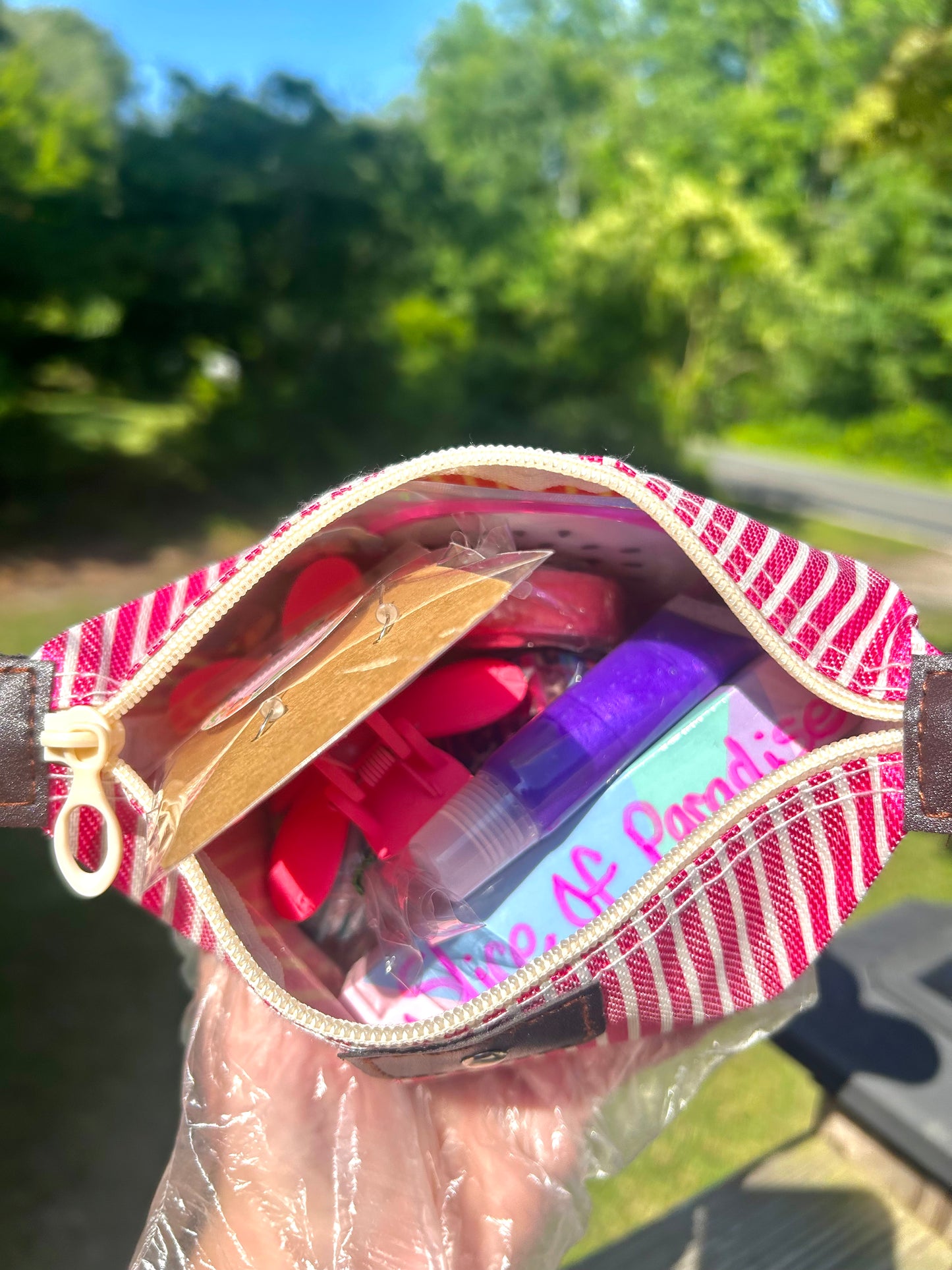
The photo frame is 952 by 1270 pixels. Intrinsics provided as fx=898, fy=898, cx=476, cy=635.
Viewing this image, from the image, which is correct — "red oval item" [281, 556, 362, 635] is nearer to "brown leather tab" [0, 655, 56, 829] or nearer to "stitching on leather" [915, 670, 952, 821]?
"brown leather tab" [0, 655, 56, 829]

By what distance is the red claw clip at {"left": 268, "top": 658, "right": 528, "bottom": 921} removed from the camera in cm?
59

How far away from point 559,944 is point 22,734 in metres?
0.34

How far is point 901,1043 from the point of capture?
0.82m

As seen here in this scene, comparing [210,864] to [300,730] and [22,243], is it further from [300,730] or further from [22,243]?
[22,243]

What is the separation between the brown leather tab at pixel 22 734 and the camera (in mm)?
528

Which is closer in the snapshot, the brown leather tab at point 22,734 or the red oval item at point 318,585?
the brown leather tab at point 22,734

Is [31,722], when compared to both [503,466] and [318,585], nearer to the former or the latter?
[318,585]

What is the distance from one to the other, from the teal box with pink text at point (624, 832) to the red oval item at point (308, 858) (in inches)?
3.1

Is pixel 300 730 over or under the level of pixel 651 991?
over

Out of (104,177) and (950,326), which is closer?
(104,177)

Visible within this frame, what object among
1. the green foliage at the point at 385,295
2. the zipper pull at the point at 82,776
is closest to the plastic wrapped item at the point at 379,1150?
the zipper pull at the point at 82,776

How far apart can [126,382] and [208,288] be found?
0.86 metres

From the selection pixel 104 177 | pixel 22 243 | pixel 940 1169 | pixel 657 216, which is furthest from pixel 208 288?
pixel 940 1169

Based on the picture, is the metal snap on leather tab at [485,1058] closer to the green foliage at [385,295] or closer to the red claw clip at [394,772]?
the red claw clip at [394,772]
